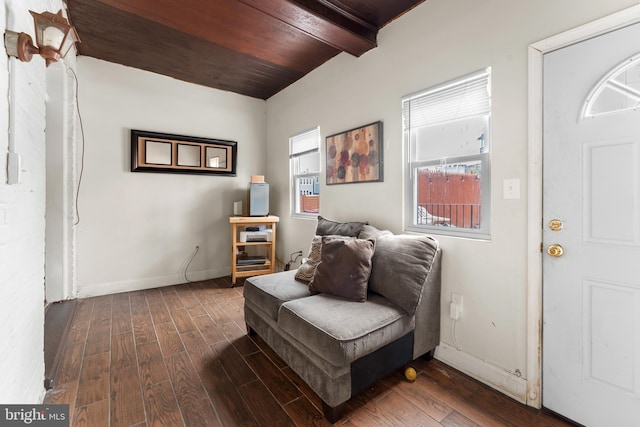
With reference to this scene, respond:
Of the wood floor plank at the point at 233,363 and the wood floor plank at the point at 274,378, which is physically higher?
the wood floor plank at the point at 233,363

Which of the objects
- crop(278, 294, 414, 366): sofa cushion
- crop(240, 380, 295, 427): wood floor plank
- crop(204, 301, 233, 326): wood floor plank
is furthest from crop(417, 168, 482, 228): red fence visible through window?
crop(204, 301, 233, 326): wood floor plank

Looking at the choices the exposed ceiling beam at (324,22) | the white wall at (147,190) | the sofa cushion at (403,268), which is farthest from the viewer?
the white wall at (147,190)

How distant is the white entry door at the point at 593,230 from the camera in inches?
50.8

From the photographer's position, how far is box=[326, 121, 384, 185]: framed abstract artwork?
252cm

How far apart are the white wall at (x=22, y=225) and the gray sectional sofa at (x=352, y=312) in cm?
121

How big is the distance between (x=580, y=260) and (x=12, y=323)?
8.73 feet

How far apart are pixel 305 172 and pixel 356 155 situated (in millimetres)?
1099

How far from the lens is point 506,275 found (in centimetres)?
168

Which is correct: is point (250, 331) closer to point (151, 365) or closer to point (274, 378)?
point (274, 378)

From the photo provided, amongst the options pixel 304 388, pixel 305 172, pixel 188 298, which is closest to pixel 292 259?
pixel 305 172

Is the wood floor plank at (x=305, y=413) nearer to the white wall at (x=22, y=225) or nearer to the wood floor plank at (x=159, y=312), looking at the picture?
the white wall at (x=22, y=225)

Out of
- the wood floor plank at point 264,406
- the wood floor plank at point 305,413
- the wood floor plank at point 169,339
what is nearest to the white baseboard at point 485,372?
the wood floor plank at point 305,413

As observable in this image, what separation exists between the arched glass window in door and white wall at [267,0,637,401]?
0.91 ft

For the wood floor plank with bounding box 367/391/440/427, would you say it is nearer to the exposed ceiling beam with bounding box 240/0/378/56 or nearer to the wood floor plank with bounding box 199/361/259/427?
the wood floor plank with bounding box 199/361/259/427
